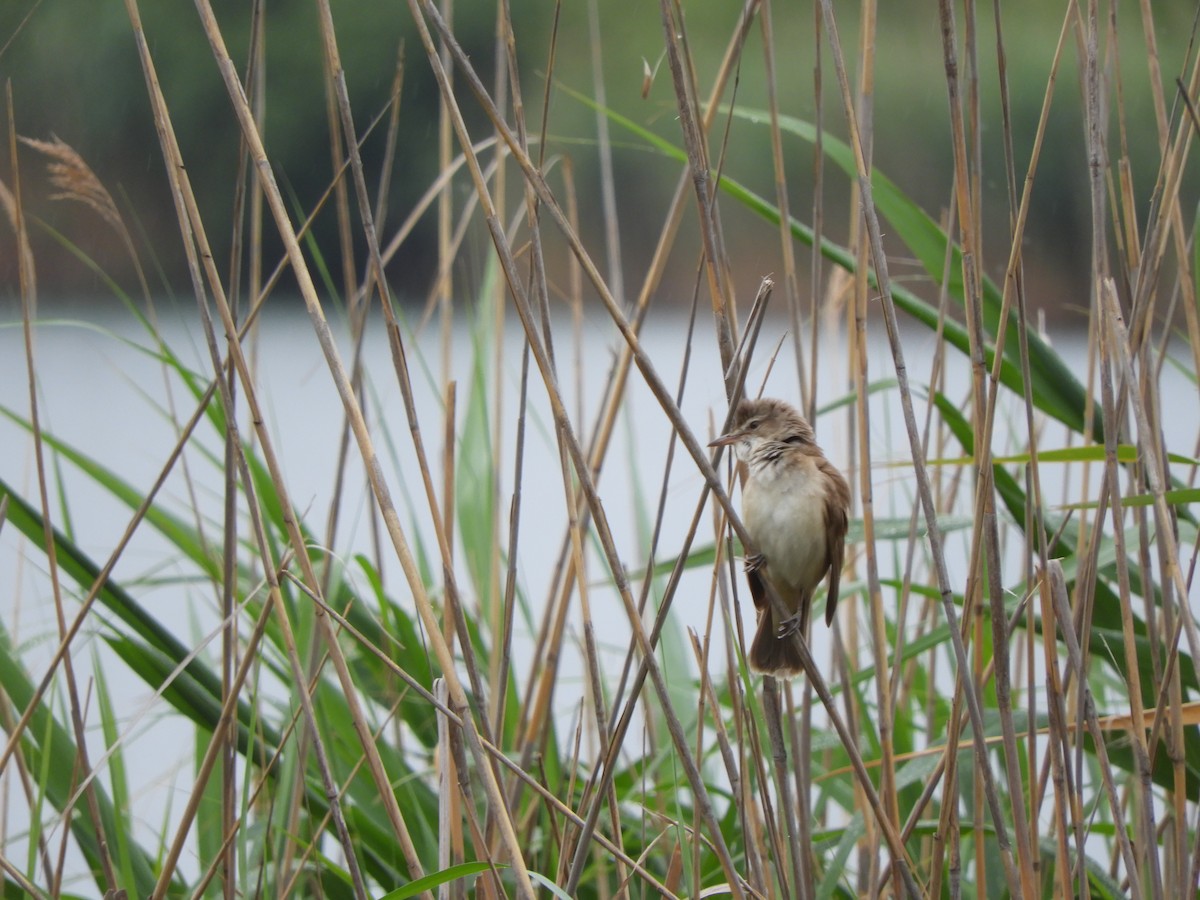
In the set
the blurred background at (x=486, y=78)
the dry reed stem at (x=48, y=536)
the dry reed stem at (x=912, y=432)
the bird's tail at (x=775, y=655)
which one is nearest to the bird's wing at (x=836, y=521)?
the bird's tail at (x=775, y=655)

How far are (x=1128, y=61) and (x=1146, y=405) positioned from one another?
2433mm

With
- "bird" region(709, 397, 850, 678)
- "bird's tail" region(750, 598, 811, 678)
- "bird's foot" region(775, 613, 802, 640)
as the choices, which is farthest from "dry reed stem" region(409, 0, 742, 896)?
"bird" region(709, 397, 850, 678)

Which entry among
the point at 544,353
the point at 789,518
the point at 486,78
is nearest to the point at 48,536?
the point at 544,353

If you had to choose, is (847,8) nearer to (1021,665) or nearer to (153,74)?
(1021,665)

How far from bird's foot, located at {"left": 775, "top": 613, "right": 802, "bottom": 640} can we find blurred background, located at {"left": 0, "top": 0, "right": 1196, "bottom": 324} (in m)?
1.36

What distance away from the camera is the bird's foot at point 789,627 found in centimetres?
154

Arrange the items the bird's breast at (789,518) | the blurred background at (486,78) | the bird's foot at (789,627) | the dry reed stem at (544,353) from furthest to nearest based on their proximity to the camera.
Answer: the blurred background at (486,78), the bird's breast at (789,518), the bird's foot at (789,627), the dry reed stem at (544,353)

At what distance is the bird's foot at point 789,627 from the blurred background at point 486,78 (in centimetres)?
136

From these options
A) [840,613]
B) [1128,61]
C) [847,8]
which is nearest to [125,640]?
[840,613]

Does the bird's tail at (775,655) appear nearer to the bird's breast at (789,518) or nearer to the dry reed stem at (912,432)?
the bird's breast at (789,518)

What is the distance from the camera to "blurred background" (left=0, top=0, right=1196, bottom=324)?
3252mm

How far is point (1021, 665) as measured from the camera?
100 inches

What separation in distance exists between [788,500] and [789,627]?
0.43 metres

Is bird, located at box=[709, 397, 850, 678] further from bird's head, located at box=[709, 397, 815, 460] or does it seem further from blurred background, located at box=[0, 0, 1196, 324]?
blurred background, located at box=[0, 0, 1196, 324]
